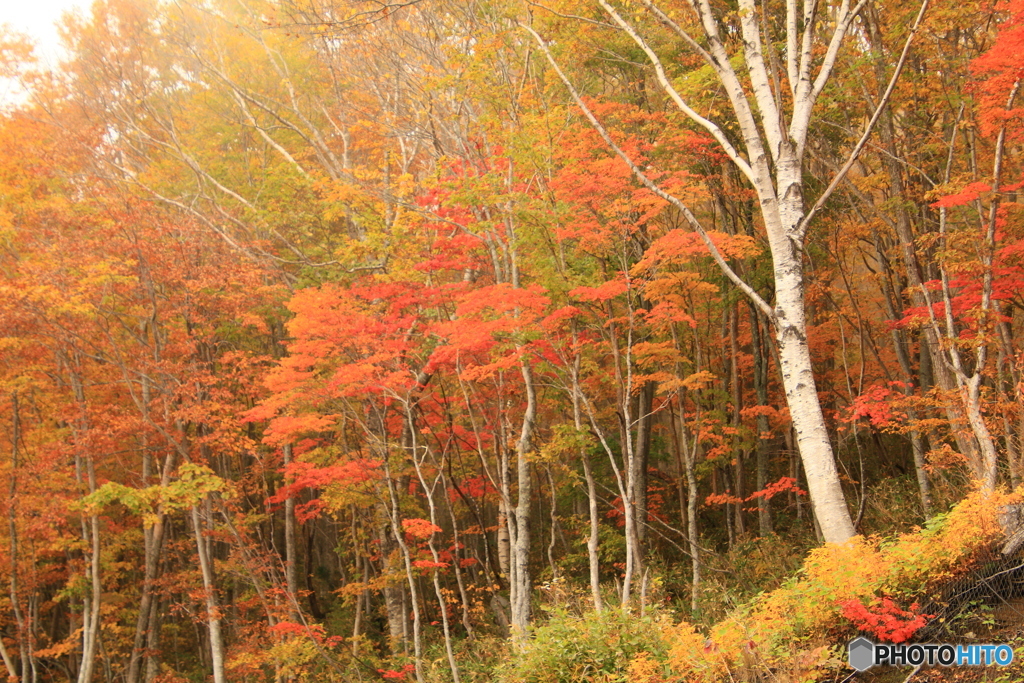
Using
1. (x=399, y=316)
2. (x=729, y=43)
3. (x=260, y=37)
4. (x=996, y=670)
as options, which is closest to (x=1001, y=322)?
(x=996, y=670)

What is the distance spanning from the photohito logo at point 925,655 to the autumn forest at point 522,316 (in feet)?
0.57

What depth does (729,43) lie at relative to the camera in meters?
11.1

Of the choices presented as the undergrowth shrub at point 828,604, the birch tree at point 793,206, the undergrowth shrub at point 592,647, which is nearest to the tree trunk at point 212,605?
the undergrowth shrub at point 592,647

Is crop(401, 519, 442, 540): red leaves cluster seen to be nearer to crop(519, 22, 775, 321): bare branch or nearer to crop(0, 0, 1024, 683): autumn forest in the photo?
crop(0, 0, 1024, 683): autumn forest

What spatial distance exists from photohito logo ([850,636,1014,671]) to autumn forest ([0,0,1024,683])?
172mm

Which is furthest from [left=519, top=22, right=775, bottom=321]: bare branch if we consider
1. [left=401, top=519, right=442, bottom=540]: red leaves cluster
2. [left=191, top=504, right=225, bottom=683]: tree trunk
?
[left=191, top=504, right=225, bottom=683]: tree trunk

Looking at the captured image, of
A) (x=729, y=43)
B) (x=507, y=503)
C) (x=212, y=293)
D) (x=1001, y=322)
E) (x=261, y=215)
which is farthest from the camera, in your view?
(x=261, y=215)

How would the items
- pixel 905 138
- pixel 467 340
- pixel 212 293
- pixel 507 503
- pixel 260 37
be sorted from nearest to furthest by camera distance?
pixel 467 340
pixel 507 503
pixel 905 138
pixel 212 293
pixel 260 37

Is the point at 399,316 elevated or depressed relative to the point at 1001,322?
elevated

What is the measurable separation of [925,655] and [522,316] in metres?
5.59

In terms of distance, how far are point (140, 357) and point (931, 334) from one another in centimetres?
1259

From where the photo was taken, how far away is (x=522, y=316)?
8.66 meters

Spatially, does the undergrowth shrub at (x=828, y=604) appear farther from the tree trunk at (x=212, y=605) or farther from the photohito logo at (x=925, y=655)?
the tree trunk at (x=212, y=605)

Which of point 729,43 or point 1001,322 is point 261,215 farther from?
point 1001,322
